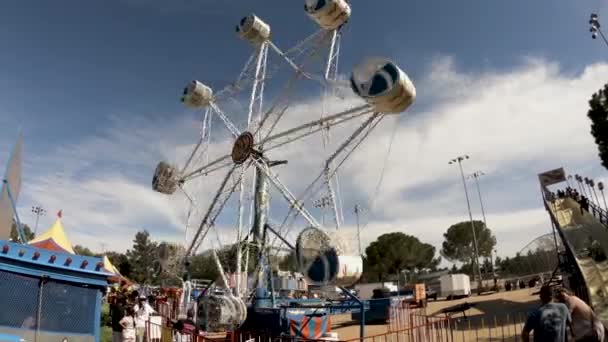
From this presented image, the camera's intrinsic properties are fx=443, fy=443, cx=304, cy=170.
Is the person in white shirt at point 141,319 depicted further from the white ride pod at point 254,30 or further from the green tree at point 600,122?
the green tree at point 600,122

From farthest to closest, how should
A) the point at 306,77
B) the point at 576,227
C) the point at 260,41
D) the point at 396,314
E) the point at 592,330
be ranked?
the point at 260,41
the point at 306,77
the point at 576,227
the point at 396,314
the point at 592,330

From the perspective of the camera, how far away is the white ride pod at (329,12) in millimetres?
17188

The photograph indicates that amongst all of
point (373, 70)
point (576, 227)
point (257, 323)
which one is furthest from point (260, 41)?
point (576, 227)

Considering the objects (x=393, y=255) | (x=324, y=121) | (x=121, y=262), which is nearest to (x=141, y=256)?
(x=121, y=262)

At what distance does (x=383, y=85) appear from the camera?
12.2m

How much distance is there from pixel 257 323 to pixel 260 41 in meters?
15.6

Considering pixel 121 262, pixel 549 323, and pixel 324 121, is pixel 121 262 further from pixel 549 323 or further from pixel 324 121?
pixel 549 323

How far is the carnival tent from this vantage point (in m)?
20.2

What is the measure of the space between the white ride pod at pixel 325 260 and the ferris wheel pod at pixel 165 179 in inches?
662

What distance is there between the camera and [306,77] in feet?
63.8

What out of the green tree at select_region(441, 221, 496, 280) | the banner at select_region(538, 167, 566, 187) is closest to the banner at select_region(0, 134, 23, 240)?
the banner at select_region(538, 167, 566, 187)

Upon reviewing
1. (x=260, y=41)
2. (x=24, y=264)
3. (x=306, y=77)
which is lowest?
(x=24, y=264)

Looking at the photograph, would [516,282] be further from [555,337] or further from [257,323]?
[555,337]

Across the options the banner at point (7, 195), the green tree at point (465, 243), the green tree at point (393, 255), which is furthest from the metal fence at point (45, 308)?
the green tree at point (465, 243)
